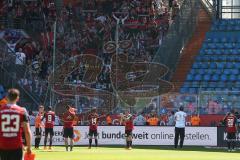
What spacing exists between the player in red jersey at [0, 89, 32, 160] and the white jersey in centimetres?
1976

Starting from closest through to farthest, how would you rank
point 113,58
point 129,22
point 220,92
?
point 220,92 < point 113,58 < point 129,22

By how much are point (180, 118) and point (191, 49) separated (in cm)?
1118

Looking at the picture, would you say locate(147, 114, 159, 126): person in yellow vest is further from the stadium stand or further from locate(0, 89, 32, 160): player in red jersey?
locate(0, 89, 32, 160): player in red jersey

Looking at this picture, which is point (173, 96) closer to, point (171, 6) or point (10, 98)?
point (171, 6)

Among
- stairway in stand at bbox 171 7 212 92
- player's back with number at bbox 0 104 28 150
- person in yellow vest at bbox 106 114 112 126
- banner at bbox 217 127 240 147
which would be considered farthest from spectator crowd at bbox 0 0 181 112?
player's back with number at bbox 0 104 28 150

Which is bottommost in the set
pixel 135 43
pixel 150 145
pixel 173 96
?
pixel 150 145

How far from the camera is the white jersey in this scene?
32.2m

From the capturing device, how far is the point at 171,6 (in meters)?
43.1

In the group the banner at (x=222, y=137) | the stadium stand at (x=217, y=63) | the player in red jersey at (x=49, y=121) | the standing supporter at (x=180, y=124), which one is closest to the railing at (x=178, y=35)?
the stadium stand at (x=217, y=63)

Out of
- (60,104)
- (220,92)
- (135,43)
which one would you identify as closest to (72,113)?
(60,104)

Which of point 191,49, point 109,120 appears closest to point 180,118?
point 109,120

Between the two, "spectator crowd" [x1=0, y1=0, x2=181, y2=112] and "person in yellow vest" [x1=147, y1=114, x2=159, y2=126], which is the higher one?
"spectator crowd" [x1=0, y1=0, x2=181, y2=112]

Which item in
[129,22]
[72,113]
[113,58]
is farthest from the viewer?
[129,22]

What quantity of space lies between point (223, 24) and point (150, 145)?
12.5 m
